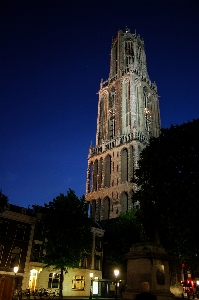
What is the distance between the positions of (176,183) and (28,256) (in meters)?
23.8

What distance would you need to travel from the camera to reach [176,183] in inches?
833

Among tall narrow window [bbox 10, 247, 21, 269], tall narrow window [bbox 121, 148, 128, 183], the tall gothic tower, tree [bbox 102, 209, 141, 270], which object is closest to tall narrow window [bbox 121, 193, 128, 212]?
the tall gothic tower

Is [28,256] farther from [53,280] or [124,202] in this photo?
[124,202]

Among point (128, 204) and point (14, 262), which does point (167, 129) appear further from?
point (128, 204)

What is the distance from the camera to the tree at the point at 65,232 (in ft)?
108

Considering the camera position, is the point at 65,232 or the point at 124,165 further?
the point at 124,165

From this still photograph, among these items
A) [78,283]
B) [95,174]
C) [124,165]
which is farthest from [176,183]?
[95,174]

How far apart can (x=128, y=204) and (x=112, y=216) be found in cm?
496

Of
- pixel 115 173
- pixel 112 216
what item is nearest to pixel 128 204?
pixel 112 216

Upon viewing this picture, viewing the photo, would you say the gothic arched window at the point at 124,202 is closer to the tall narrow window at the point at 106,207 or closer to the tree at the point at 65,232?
the tall narrow window at the point at 106,207

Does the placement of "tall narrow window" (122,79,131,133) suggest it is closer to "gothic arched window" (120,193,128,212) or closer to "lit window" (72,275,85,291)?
"gothic arched window" (120,193,128,212)

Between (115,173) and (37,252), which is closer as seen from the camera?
(37,252)

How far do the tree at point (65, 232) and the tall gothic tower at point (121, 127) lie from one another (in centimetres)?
2641

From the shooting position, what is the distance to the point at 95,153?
261 feet
